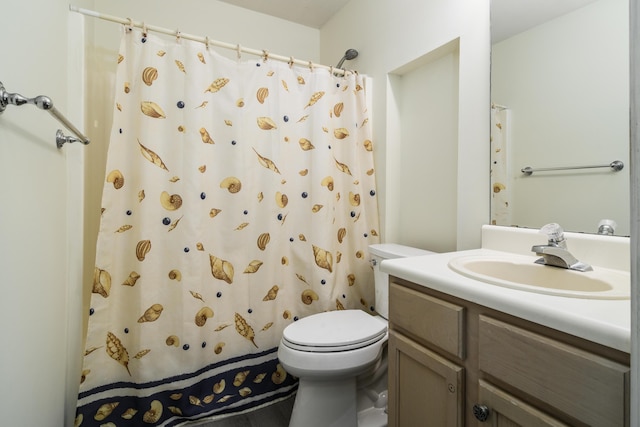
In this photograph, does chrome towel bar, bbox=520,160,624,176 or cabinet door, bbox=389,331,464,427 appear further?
chrome towel bar, bbox=520,160,624,176

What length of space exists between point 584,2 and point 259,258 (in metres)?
1.65

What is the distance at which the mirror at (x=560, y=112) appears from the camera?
3.25ft

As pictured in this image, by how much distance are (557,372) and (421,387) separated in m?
0.41

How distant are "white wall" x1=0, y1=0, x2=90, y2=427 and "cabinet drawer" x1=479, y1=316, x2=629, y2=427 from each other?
1.13 meters

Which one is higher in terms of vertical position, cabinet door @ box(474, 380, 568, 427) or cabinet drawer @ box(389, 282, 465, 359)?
cabinet drawer @ box(389, 282, 465, 359)

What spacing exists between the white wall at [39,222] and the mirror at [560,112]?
160 cm

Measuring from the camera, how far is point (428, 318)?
0.90 meters

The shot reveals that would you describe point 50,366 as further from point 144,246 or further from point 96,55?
point 96,55

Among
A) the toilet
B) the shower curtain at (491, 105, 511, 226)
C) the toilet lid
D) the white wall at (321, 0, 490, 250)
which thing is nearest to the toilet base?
the toilet

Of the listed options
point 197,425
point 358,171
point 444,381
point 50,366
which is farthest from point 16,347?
point 358,171

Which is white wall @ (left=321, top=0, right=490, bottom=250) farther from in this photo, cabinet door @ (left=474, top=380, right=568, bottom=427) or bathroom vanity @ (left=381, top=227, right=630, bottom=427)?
cabinet door @ (left=474, top=380, right=568, bottom=427)

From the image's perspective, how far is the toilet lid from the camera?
50.9 inches

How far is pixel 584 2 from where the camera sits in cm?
105

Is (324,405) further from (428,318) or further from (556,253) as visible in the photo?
(556,253)
